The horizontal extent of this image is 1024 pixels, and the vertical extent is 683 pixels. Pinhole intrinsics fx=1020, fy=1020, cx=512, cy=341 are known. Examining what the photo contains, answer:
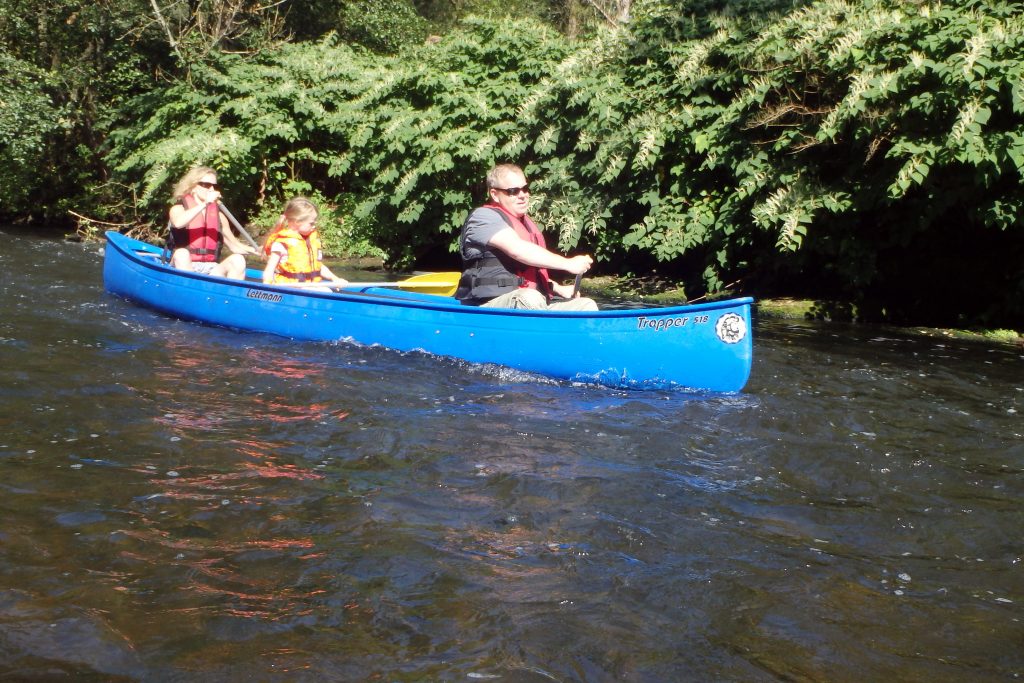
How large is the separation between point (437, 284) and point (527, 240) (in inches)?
92.0

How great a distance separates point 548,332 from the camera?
659 cm

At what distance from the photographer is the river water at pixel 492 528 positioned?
284 centimetres

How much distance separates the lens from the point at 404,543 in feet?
11.7

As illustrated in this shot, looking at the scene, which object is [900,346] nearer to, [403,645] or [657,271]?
[657,271]

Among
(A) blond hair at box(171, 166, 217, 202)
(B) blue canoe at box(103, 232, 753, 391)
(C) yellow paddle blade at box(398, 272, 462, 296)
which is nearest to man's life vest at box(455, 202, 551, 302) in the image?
(B) blue canoe at box(103, 232, 753, 391)

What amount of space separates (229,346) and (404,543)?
4621mm

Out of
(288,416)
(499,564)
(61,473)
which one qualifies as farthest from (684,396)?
(61,473)

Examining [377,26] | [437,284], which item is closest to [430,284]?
[437,284]

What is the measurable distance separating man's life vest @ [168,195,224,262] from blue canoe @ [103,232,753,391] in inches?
62.9

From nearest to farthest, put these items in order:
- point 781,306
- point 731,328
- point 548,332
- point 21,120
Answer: point 731,328
point 548,332
point 781,306
point 21,120

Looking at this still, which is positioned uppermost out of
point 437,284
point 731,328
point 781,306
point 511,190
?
point 511,190

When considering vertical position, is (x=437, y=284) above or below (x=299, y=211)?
below

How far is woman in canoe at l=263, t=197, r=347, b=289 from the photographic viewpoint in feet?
28.8

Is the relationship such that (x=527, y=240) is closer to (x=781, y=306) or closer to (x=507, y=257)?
(x=507, y=257)
